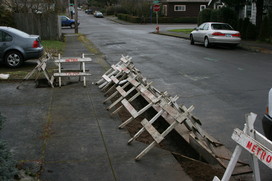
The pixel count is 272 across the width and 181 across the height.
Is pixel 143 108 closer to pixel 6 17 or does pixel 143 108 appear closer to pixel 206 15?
pixel 6 17

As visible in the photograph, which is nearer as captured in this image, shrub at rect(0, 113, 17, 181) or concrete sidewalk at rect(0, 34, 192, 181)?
shrub at rect(0, 113, 17, 181)

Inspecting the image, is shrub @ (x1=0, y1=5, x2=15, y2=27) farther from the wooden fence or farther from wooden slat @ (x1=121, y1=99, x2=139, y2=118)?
wooden slat @ (x1=121, y1=99, x2=139, y2=118)

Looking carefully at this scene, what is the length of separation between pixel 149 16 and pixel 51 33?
3985cm

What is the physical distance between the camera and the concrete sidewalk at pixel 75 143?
14.8 feet

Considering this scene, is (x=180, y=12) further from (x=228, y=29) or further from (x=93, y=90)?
(x=93, y=90)

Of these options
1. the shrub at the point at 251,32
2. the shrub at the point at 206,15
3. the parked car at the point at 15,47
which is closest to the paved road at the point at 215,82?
the parked car at the point at 15,47

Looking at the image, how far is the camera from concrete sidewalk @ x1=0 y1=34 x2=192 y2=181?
14.8ft

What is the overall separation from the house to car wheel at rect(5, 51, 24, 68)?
5166 centimetres

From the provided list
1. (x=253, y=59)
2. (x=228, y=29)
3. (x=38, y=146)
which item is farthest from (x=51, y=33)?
(x=38, y=146)

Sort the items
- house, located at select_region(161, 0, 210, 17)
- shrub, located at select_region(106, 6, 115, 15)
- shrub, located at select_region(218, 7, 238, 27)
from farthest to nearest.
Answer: shrub, located at select_region(106, 6, 115, 15) < house, located at select_region(161, 0, 210, 17) < shrub, located at select_region(218, 7, 238, 27)

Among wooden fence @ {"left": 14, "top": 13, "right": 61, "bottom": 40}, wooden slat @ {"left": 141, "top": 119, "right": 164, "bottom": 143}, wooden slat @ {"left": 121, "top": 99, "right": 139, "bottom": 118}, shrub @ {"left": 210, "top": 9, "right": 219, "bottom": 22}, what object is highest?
shrub @ {"left": 210, "top": 9, "right": 219, "bottom": 22}

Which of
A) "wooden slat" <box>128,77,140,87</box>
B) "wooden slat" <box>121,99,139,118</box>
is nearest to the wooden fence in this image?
"wooden slat" <box>128,77,140,87</box>

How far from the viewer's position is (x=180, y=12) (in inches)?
2472

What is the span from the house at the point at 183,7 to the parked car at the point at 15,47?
51.3 metres
